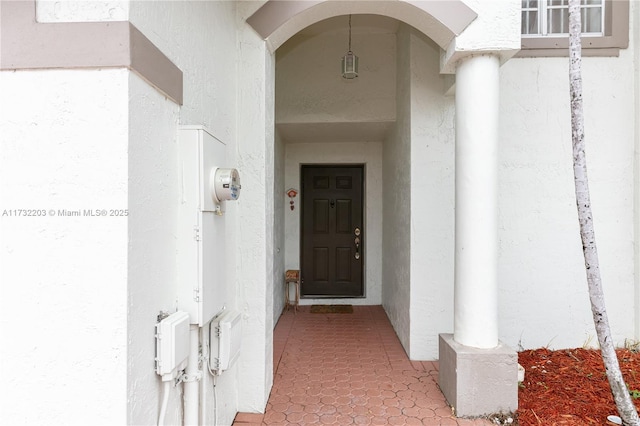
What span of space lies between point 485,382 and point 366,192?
3.54 m

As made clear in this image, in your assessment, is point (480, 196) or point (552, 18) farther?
point (552, 18)

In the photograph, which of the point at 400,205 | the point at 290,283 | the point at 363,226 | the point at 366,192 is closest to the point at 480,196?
the point at 400,205

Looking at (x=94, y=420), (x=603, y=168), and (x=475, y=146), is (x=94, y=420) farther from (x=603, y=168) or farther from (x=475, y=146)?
(x=603, y=168)

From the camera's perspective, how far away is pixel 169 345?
1.71 m

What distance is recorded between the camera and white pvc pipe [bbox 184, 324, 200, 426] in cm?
198

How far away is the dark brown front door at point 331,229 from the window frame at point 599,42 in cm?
284

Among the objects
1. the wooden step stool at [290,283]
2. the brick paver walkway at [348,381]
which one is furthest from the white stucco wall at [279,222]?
the brick paver walkway at [348,381]

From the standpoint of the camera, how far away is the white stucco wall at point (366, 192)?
5.84 meters

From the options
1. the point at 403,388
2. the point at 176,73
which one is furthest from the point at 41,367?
the point at 403,388

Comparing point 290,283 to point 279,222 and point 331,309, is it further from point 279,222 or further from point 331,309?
point 279,222

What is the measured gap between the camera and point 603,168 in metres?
3.89

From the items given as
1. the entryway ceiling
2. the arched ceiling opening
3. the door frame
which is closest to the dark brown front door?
the door frame

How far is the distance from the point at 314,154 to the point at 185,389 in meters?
4.36

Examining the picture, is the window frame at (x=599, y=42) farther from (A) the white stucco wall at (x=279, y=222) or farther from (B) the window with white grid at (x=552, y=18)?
(A) the white stucco wall at (x=279, y=222)
